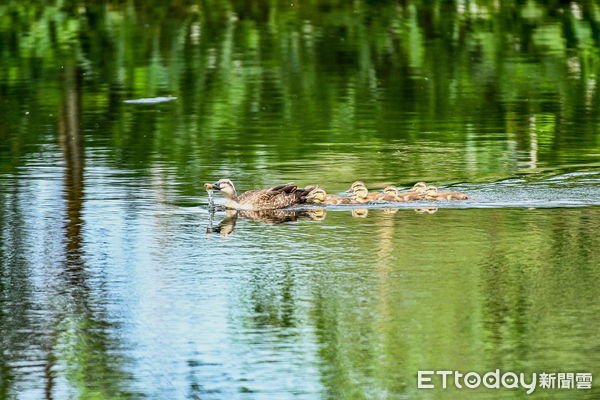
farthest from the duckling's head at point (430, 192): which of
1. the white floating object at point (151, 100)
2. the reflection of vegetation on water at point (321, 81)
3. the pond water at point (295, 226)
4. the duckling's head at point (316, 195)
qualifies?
the white floating object at point (151, 100)

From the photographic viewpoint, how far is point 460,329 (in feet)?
30.5

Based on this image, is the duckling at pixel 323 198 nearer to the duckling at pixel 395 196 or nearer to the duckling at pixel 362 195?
the duckling at pixel 362 195

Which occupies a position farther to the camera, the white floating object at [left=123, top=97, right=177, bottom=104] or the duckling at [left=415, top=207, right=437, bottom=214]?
the white floating object at [left=123, top=97, right=177, bottom=104]

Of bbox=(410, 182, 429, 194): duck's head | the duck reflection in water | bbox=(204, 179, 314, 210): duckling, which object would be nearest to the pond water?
the duck reflection in water

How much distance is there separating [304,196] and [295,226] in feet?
3.07

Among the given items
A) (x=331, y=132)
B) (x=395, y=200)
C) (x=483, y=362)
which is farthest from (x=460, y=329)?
(x=331, y=132)

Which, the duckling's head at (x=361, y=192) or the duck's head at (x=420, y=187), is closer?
the duckling's head at (x=361, y=192)

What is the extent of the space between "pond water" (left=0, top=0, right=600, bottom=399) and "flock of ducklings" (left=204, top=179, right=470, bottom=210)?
119 millimetres

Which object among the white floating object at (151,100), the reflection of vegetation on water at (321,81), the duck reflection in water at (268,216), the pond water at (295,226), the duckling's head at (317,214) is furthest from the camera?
the white floating object at (151,100)

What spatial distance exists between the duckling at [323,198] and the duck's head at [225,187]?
73 cm

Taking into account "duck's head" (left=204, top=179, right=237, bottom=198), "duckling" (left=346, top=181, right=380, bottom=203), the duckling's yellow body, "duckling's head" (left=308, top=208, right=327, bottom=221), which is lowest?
"duckling's head" (left=308, top=208, right=327, bottom=221)

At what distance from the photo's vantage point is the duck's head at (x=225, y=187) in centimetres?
1410

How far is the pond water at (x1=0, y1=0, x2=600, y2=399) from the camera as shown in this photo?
876 centimetres

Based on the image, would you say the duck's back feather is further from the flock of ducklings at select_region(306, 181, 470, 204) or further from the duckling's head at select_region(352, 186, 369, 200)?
the duckling's head at select_region(352, 186, 369, 200)
